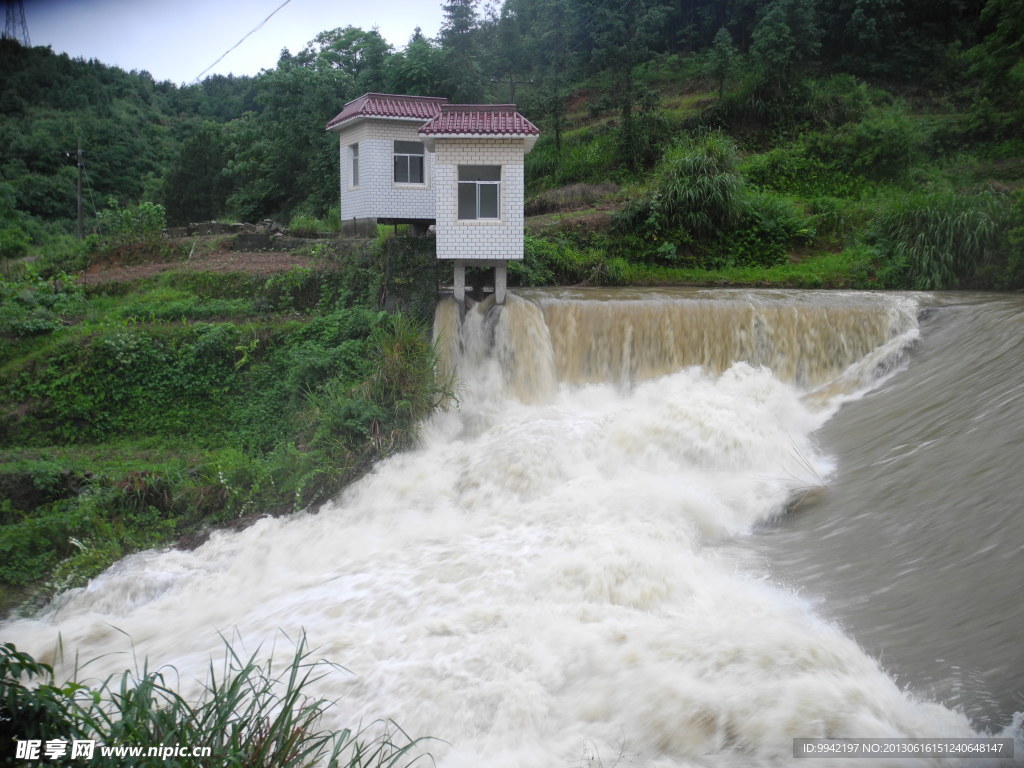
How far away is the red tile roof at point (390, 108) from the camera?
16844 millimetres

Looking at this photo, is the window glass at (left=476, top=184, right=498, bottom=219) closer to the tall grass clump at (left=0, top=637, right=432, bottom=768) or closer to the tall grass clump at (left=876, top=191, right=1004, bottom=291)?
the tall grass clump at (left=876, top=191, right=1004, bottom=291)

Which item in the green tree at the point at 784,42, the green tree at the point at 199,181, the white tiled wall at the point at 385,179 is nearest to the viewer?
the white tiled wall at the point at 385,179

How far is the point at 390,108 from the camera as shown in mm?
17031

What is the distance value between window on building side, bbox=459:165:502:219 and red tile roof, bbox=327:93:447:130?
4.87 metres

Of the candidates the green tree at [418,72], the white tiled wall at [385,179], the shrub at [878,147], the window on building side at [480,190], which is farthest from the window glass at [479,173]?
the green tree at [418,72]

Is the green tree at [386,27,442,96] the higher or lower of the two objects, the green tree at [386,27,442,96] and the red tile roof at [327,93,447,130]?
the higher

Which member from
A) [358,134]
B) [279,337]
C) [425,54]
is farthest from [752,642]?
[425,54]

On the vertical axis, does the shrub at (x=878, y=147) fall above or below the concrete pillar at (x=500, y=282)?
above

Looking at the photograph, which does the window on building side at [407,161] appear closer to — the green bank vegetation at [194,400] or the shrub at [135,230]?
the green bank vegetation at [194,400]

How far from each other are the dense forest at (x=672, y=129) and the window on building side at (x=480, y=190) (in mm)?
3158

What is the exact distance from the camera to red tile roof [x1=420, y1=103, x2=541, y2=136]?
12422 millimetres

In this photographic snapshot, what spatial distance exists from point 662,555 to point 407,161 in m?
12.6

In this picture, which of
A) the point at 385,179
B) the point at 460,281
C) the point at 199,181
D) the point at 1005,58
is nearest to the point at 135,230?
the point at 385,179

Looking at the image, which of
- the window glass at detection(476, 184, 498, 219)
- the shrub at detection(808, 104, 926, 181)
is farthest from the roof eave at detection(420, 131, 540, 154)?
the shrub at detection(808, 104, 926, 181)
